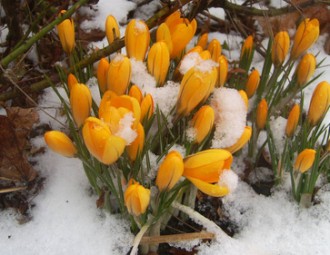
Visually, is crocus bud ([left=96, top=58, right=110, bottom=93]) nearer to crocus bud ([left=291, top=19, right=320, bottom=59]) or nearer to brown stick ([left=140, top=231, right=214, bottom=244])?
brown stick ([left=140, top=231, right=214, bottom=244])

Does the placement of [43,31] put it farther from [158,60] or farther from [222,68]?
[222,68]

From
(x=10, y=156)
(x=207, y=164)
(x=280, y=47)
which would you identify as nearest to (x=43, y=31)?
(x=10, y=156)

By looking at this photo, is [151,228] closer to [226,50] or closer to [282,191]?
[282,191]

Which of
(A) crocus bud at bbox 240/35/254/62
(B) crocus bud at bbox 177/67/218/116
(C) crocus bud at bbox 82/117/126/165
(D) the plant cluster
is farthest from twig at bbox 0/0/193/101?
(C) crocus bud at bbox 82/117/126/165

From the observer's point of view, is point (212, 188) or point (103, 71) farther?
point (103, 71)

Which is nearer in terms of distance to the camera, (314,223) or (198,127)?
(198,127)

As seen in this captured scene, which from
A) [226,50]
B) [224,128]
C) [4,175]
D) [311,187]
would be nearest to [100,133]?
[224,128]
